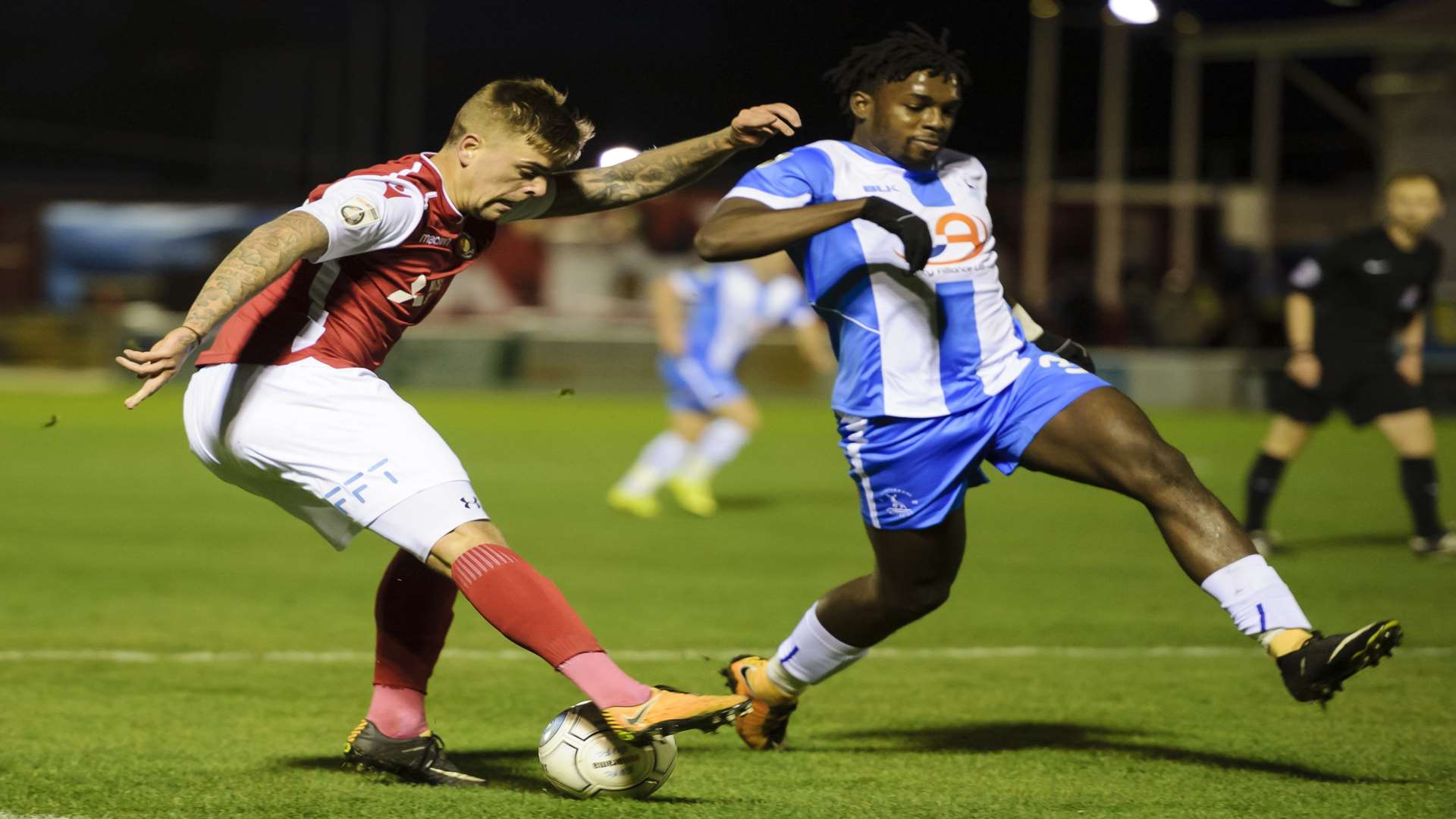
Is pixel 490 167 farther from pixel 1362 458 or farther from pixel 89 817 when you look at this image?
pixel 1362 458

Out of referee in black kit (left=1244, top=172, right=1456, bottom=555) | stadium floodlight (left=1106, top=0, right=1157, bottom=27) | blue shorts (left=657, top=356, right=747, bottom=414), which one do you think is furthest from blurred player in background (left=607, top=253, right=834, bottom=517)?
stadium floodlight (left=1106, top=0, right=1157, bottom=27)

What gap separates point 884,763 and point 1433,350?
68.9 feet

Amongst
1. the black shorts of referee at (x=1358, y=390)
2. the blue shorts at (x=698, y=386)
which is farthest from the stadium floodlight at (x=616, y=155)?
the blue shorts at (x=698, y=386)

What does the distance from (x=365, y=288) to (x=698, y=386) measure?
837cm

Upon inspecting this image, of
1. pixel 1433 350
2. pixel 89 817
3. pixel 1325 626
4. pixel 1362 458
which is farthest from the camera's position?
pixel 1433 350

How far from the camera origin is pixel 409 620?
16.6ft

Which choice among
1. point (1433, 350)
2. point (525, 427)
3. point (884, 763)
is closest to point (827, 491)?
point (525, 427)

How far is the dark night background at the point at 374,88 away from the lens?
44594 mm

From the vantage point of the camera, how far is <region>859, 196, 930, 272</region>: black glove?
4453 millimetres

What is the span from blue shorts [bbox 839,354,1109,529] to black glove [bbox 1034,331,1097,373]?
0.27 meters

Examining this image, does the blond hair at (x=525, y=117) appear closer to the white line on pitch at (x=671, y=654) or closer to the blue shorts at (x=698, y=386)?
the white line on pitch at (x=671, y=654)

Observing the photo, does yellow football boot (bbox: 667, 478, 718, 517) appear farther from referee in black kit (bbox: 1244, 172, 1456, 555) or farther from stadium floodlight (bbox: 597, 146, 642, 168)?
stadium floodlight (bbox: 597, 146, 642, 168)

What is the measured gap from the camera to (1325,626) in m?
8.07

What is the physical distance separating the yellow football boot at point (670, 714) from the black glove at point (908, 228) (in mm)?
1201
